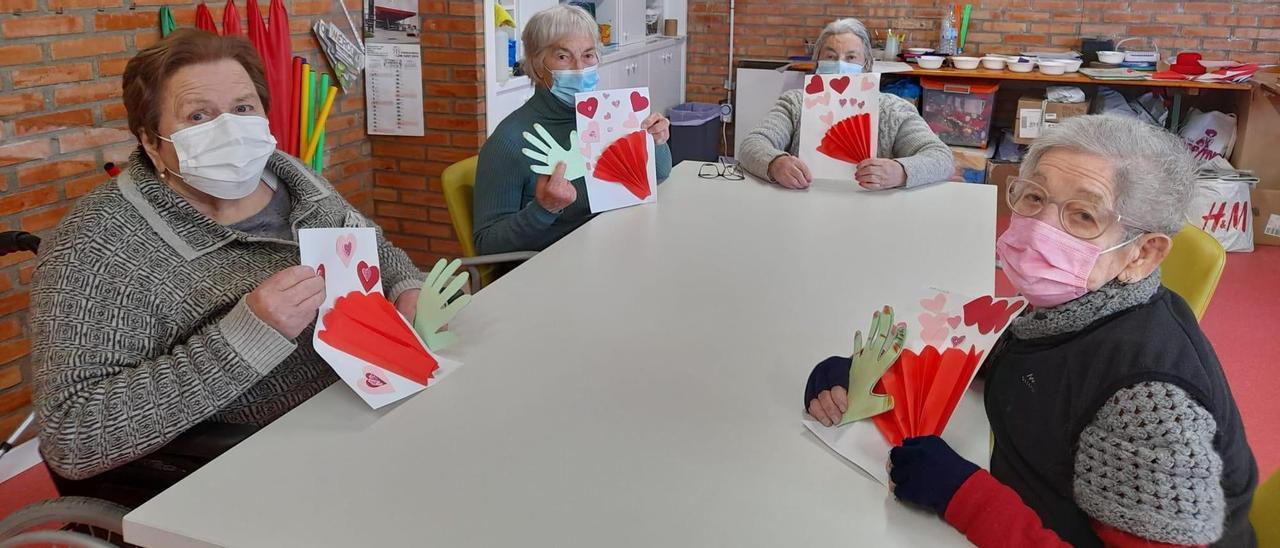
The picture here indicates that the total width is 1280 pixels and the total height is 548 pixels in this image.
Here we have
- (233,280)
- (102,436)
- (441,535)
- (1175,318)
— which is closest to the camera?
Result: (441,535)

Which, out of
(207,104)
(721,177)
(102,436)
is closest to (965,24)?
(721,177)

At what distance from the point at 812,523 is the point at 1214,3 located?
5.99 metres

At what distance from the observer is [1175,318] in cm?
133

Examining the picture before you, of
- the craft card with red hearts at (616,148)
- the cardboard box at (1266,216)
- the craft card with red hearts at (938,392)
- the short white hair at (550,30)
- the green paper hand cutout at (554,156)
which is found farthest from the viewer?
the cardboard box at (1266,216)

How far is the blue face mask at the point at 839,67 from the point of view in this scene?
3318mm

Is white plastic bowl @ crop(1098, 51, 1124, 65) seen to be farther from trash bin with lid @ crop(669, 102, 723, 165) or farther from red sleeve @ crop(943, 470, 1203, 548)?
red sleeve @ crop(943, 470, 1203, 548)

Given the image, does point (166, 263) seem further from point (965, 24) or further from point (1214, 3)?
point (1214, 3)

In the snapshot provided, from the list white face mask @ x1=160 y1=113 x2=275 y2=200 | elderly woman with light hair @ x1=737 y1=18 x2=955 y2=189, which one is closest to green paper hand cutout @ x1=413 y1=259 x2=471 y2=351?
white face mask @ x1=160 y1=113 x2=275 y2=200

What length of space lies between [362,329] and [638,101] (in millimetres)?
1355

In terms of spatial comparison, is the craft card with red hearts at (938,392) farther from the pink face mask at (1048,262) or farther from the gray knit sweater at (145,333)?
the gray knit sweater at (145,333)

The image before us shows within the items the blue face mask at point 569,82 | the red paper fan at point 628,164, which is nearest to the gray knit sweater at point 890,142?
the red paper fan at point 628,164

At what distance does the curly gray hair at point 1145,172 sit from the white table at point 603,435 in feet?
1.80

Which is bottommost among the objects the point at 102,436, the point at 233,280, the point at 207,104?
the point at 102,436

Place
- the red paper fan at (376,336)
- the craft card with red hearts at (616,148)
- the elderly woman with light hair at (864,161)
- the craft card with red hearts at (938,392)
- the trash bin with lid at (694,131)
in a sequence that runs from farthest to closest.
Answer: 1. the trash bin with lid at (694,131)
2. the elderly woman with light hair at (864,161)
3. the craft card with red hearts at (616,148)
4. the red paper fan at (376,336)
5. the craft card with red hearts at (938,392)
